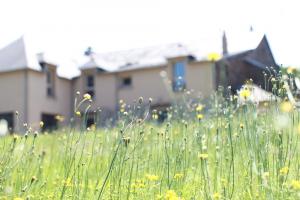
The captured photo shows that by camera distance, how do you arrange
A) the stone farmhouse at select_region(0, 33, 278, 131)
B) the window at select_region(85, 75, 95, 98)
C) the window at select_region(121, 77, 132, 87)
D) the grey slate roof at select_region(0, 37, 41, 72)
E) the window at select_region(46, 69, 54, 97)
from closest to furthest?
the stone farmhouse at select_region(0, 33, 278, 131)
the grey slate roof at select_region(0, 37, 41, 72)
the window at select_region(46, 69, 54, 97)
the window at select_region(121, 77, 132, 87)
the window at select_region(85, 75, 95, 98)

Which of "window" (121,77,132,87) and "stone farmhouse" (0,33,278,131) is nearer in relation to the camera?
"stone farmhouse" (0,33,278,131)

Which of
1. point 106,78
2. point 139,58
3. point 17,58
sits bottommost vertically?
point 106,78

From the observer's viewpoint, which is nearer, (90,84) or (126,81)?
(126,81)

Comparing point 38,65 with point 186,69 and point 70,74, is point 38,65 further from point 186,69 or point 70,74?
point 186,69

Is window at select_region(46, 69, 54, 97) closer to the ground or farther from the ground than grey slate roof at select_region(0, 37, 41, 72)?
closer to the ground

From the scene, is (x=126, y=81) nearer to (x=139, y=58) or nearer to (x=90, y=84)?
(x=139, y=58)

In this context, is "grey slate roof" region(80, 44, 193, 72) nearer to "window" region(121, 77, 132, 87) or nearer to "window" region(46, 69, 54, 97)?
"window" region(121, 77, 132, 87)

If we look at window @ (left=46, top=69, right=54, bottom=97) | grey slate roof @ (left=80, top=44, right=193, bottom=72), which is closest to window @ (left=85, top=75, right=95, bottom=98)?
grey slate roof @ (left=80, top=44, right=193, bottom=72)

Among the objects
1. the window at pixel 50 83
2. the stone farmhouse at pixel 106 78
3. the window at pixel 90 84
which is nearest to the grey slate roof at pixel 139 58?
the stone farmhouse at pixel 106 78

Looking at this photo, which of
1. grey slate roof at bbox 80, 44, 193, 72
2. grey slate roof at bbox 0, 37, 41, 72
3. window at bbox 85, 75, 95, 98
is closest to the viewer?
grey slate roof at bbox 0, 37, 41, 72

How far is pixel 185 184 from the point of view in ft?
10.3

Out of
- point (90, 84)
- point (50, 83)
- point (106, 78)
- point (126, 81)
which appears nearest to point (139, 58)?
point (126, 81)

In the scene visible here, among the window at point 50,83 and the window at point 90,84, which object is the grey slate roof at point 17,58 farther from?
the window at point 90,84

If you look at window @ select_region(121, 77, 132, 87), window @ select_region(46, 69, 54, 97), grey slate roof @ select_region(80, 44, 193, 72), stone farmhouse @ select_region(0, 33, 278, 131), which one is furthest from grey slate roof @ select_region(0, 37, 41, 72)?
window @ select_region(121, 77, 132, 87)
